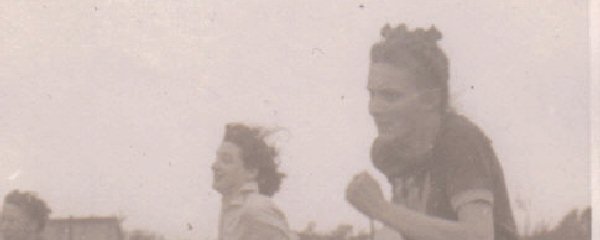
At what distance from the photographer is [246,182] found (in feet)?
8.98

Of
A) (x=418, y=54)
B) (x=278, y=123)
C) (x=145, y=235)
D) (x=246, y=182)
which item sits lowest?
(x=145, y=235)

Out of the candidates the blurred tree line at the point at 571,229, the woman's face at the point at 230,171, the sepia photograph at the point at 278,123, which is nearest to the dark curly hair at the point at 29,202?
the sepia photograph at the point at 278,123

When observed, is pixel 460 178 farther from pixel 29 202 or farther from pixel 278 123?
pixel 29 202

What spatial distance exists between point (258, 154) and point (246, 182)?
6cm

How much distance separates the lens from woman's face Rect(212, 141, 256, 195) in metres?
2.74

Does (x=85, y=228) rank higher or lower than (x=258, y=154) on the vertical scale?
lower

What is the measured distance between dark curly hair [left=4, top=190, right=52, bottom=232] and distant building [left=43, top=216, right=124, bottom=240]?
0.06 ft

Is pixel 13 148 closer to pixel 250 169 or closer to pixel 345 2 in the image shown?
pixel 250 169

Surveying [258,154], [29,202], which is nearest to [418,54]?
[258,154]

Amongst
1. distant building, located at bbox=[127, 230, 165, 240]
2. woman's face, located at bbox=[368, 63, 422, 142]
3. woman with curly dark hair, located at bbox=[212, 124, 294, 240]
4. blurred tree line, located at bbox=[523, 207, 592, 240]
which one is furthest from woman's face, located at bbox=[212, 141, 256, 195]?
blurred tree line, located at bbox=[523, 207, 592, 240]

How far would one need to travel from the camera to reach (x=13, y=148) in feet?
9.02

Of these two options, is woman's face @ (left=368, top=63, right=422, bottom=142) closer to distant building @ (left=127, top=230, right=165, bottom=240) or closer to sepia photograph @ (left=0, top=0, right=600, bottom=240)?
sepia photograph @ (left=0, top=0, right=600, bottom=240)

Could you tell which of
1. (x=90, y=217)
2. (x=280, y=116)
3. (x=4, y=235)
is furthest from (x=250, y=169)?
(x=4, y=235)

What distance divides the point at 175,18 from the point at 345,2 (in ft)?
1.09
